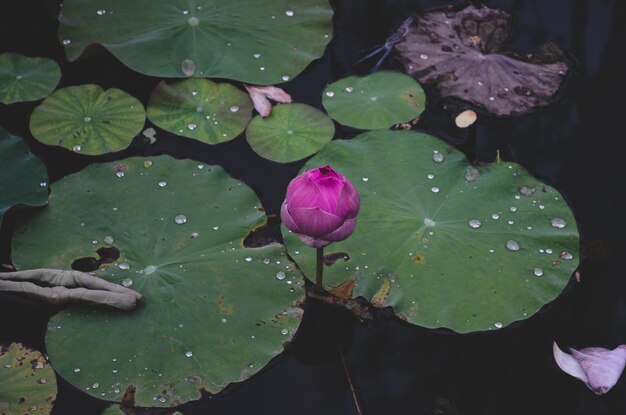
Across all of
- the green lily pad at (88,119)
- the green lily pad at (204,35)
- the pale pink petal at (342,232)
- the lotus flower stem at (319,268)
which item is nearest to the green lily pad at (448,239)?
the lotus flower stem at (319,268)

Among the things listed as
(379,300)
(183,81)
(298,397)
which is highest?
(183,81)

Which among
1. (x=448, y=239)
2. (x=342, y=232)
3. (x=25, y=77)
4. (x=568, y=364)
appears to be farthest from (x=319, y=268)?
(x=25, y=77)

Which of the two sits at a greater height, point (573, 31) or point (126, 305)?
point (573, 31)

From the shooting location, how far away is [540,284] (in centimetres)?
194

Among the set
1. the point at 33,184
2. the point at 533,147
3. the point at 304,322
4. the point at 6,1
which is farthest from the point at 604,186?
the point at 6,1

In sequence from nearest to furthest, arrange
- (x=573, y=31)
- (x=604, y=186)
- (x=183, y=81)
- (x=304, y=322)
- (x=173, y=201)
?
(x=304, y=322)
(x=173, y=201)
(x=604, y=186)
(x=183, y=81)
(x=573, y=31)

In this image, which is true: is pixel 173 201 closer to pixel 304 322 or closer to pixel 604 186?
pixel 304 322

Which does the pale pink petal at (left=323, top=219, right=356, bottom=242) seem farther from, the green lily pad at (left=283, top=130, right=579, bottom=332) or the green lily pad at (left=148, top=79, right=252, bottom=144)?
the green lily pad at (left=148, top=79, right=252, bottom=144)

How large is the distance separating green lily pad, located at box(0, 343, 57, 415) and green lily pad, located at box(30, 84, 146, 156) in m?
0.73

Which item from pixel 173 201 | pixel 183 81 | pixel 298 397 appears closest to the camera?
pixel 298 397

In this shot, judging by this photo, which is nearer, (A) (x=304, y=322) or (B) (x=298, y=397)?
(B) (x=298, y=397)

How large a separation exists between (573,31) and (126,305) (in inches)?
79.3

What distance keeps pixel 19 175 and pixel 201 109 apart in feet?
2.07

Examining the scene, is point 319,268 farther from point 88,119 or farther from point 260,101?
point 88,119
